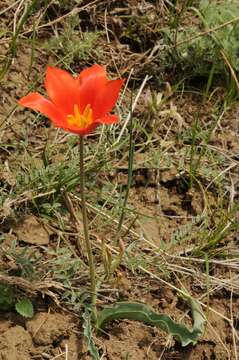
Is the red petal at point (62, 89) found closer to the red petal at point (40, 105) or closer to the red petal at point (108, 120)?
the red petal at point (40, 105)

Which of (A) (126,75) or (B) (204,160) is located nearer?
(B) (204,160)

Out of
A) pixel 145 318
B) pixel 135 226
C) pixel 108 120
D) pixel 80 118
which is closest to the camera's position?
pixel 108 120

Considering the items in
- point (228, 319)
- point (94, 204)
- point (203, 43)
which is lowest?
point (228, 319)

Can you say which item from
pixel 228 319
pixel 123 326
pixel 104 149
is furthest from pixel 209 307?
pixel 104 149

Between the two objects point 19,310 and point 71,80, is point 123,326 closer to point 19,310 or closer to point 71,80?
point 19,310

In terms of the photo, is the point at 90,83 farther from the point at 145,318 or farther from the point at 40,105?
the point at 145,318

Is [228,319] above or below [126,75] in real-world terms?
below

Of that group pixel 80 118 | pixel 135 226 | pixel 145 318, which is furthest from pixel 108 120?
pixel 135 226

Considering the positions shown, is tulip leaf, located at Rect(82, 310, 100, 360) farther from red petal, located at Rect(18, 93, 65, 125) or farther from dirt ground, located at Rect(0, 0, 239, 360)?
red petal, located at Rect(18, 93, 65, 125)
